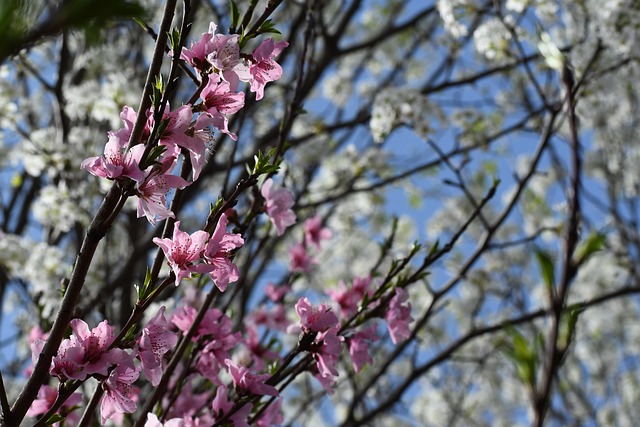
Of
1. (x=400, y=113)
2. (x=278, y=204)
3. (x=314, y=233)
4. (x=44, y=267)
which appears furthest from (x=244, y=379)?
(x=400, y=113)

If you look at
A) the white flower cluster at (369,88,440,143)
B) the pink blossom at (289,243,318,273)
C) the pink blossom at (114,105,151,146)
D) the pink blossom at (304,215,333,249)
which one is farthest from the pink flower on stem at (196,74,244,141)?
the white flower cluster at (369,88,440,143)

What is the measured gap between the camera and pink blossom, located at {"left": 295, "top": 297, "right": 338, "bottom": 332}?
A: 4.78ft

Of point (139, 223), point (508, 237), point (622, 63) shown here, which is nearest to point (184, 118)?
point (622, 63)

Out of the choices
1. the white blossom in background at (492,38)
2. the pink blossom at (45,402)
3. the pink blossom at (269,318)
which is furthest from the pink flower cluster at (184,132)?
the white blossom in background at (492,38)

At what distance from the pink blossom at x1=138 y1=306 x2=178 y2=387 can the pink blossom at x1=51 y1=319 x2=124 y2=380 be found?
0.06 meters

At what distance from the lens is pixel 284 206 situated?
1.74 meters

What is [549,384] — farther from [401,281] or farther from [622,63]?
[622,63]

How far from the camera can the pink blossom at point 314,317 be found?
1.46m

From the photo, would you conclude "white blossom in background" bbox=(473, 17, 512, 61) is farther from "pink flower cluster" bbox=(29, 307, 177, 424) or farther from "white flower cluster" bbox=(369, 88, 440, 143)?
"pink flower cluster" bbox=(29, 307, 177, 424)

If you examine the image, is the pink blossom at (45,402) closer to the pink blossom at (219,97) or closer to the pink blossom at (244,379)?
the pink blossom at (244,379)

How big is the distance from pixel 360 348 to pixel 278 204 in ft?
1.30

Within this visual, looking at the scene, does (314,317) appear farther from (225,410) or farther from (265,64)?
(265,64)

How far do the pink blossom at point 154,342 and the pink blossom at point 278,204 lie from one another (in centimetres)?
48

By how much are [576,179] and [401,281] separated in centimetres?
82
